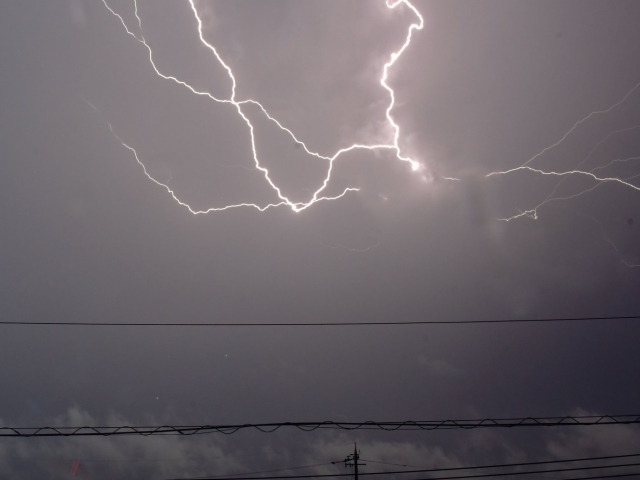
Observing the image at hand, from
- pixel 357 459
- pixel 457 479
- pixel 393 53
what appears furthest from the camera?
pixel 357 459

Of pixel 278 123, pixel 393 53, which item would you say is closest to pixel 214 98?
pixel 278 123

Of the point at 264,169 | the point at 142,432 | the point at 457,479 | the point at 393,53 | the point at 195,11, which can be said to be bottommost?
the point at 457,479

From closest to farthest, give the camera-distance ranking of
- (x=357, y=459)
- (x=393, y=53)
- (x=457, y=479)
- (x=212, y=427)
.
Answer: (x=212, y=427)
(x=457, y=479)
(x=393, y=53)
(x=357, y=459)

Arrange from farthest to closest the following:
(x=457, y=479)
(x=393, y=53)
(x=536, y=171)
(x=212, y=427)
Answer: (x=536, y=171), (x=393, y=53), (x=457, y=479), (x=212, y=427)

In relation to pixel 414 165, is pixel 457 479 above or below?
below

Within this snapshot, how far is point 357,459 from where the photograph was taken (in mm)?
15086

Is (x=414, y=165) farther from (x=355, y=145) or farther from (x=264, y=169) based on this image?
(x=264, y=169)

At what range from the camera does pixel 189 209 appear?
13.0 metres

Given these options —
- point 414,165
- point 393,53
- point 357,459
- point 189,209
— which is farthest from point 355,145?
point 357,459

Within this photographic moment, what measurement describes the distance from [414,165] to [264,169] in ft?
12.1

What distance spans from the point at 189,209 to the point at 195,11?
4908 millimetres

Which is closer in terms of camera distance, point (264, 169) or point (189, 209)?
point (264, 169)

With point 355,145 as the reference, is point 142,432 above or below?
below

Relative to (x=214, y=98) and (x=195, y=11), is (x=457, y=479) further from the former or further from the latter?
(x=195, y=11)
